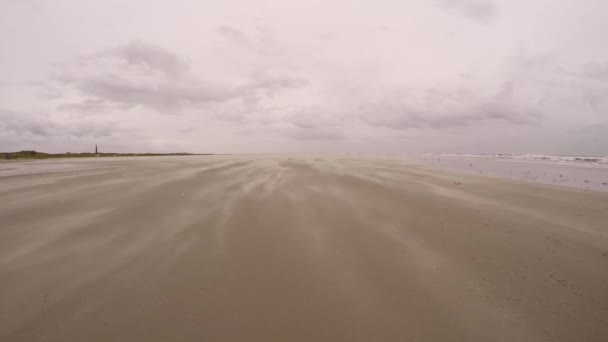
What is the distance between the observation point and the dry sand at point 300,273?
2.41 metres

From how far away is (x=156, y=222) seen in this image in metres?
5.43

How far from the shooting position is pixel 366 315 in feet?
8.39

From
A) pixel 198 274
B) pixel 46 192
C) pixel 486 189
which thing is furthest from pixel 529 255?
pixel 46 192

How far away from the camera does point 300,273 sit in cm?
340

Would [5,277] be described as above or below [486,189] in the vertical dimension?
below

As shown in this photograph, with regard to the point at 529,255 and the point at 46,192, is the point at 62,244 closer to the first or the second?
the point at 46,192

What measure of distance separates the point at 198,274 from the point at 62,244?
2955 mm

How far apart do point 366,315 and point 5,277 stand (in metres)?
4.66

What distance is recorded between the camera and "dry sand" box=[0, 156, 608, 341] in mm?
2408

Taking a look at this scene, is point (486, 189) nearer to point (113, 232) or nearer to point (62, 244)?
point (113, 232)

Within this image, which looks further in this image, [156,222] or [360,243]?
[156,222]

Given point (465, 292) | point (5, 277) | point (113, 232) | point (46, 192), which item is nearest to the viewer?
point (465, 292)

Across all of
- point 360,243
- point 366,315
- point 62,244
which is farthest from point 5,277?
point 360,243

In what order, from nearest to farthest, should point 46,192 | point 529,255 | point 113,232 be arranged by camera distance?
point 529,255
point 113,232
point 46,192
